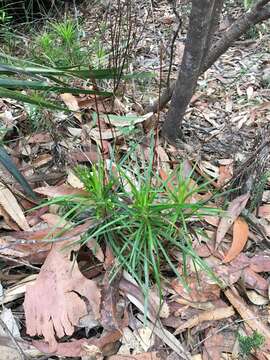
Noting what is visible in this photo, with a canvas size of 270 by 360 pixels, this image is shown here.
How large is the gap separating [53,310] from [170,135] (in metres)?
0.91

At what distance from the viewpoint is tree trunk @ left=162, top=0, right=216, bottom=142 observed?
1.50 meters

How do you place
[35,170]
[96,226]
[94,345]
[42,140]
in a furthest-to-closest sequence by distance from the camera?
[42,140] < [35,170] < [96,226] < [94,345]

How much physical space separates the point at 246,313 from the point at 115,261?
0.40 meters

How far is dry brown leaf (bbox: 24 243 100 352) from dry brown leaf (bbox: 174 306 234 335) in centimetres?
24

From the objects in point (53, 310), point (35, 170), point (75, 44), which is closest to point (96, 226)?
point (53, 310)

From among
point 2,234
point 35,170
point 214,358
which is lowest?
point 214,358

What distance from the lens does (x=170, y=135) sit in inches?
75.0

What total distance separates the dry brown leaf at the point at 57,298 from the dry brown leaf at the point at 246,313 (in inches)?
15.3

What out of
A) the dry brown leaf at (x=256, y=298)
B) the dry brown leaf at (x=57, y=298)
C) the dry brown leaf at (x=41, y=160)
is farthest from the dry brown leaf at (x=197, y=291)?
the dry brown leaf at (x=41, y=160)

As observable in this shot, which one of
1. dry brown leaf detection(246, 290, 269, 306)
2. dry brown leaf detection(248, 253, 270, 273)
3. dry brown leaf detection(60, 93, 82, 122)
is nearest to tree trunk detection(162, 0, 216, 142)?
dry brown leaf detection(60, 93, 82, 122)

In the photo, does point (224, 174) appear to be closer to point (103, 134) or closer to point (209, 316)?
point (103, 134)

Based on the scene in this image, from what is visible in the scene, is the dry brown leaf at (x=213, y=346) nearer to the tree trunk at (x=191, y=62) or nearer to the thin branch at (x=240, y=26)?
the tree trunk at (x=191, y=62)

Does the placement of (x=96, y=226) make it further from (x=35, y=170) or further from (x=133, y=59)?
(x=133, y=59)

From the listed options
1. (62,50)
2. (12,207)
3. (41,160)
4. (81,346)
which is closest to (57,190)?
(12,207)
